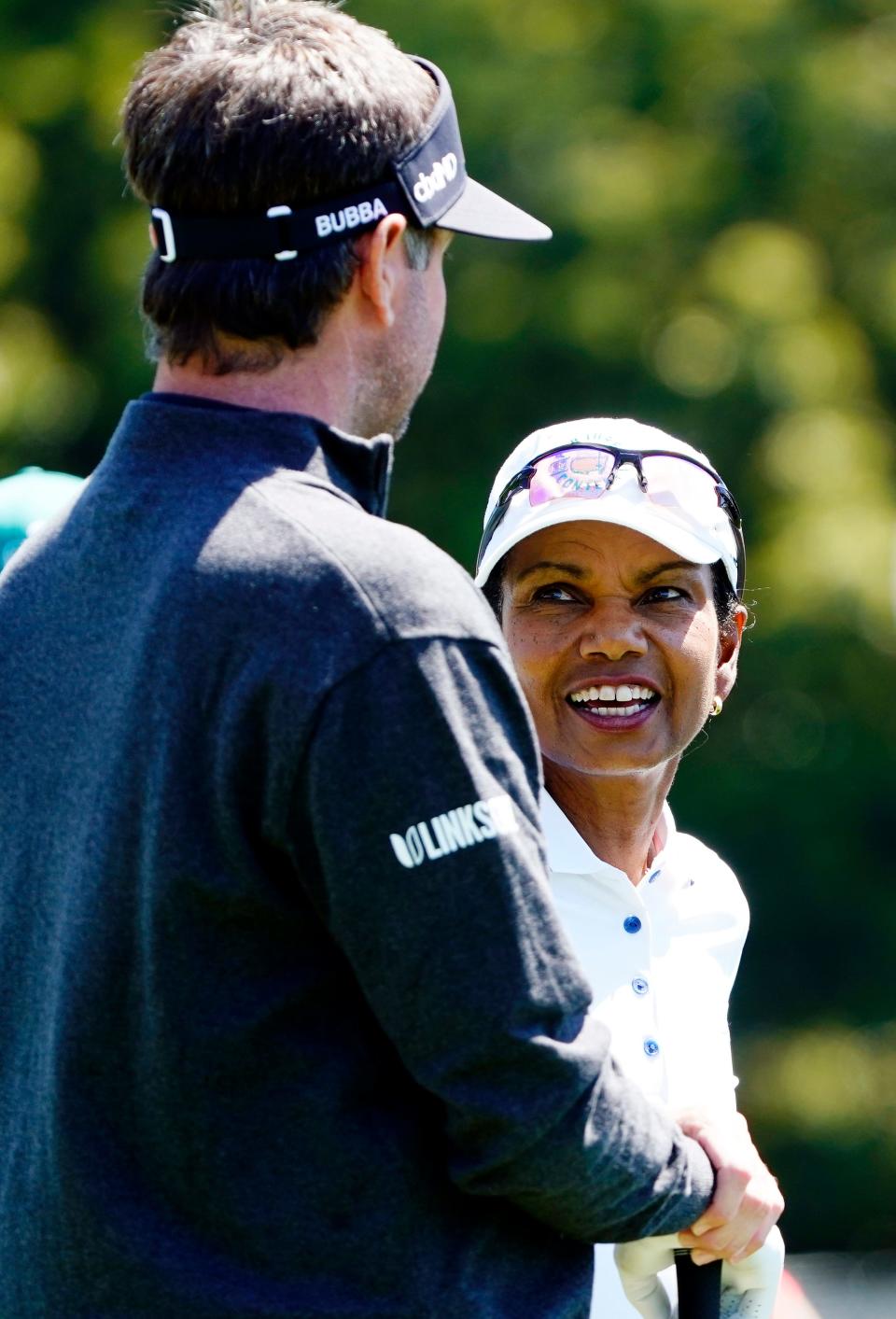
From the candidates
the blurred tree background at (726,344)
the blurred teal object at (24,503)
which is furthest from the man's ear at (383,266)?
the blurred tree background at (726,344)

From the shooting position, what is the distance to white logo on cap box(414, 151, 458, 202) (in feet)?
5.56

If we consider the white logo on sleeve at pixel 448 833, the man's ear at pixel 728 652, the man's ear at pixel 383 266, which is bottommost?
the man's ear at pixel 728 652

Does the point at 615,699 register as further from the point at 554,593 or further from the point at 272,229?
the point at 272,229

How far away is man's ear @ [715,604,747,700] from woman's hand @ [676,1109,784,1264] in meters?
0.74

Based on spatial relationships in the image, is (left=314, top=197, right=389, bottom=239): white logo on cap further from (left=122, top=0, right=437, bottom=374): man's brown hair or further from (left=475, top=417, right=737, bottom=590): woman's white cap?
(left=475, top=417, right=737, bottom=590): woman's white cap

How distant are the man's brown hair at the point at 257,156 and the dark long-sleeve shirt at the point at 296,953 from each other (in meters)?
0.12

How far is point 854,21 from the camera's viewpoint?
31.9ft

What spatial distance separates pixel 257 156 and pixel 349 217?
0.09 metres

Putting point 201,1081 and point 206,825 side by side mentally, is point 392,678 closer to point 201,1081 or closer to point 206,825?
point 206,825

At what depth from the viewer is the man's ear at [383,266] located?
1650 millimetres

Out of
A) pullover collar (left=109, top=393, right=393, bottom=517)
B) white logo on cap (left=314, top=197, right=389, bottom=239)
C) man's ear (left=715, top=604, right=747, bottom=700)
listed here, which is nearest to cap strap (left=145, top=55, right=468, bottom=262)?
white logo on cap (left=314, top=197, right=389, bottom=239)

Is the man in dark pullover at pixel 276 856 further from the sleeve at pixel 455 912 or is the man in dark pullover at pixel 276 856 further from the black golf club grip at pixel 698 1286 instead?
the black golf club grip at pixel 698 1286

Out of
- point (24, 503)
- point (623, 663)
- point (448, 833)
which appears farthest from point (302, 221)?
point (24, 503)

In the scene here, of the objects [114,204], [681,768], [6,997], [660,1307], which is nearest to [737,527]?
[660,1307]
